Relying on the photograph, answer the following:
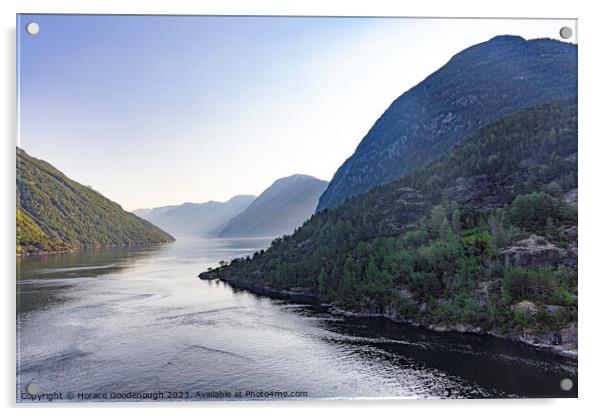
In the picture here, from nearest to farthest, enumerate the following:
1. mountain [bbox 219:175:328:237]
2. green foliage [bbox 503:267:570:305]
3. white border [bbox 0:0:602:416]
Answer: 1. white border [bbox 0:0:602:416]
2. green foliage [bbox 503:267:570:305]
3. mountain [bbox 219:175:328:237]

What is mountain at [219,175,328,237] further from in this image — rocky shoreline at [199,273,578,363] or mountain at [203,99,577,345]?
mountain at [203,99,577,345]

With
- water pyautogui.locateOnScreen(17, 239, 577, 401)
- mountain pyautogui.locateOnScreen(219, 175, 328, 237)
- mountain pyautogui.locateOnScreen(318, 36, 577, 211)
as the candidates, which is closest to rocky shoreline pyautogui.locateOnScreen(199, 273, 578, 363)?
water pyautogui.locateOnScreen(17, 239, 577, 401)

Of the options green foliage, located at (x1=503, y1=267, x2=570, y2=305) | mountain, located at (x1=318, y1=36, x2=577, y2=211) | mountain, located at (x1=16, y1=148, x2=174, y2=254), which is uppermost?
mountain, located at (x1=318, y1=36, x2=577, y2=211)

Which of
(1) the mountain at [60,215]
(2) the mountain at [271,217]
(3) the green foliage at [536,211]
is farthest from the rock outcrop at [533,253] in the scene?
(2) the mountain at [271,217]

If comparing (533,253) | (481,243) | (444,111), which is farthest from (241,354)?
(444,111)

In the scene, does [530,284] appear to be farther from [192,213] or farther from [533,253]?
[192,213]

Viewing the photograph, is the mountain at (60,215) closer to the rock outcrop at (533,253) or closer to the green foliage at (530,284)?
the green foliage at (530,284)

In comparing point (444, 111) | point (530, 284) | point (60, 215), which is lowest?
point (530, 284)
